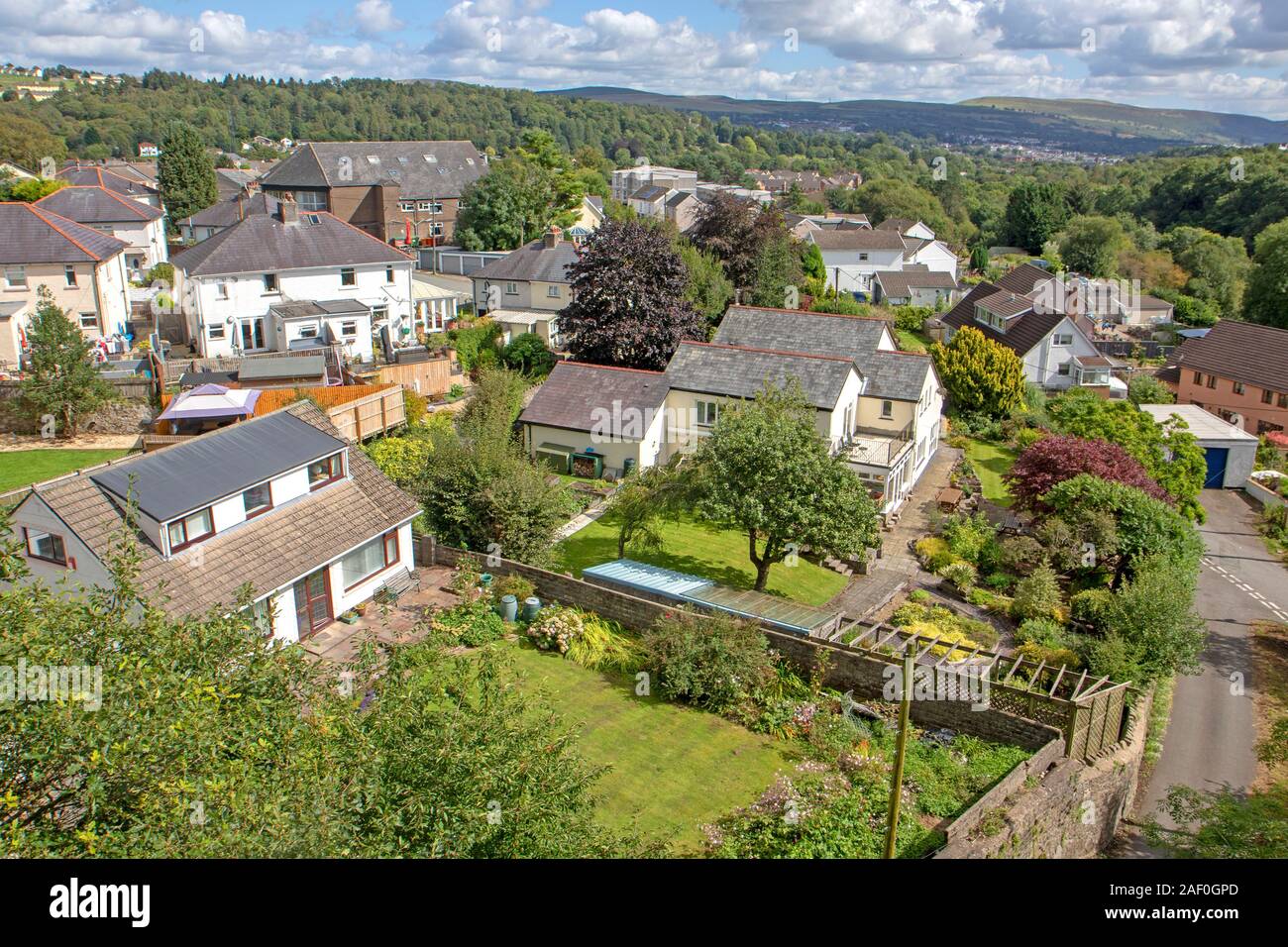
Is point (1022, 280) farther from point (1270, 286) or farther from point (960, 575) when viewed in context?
point (960, 575)

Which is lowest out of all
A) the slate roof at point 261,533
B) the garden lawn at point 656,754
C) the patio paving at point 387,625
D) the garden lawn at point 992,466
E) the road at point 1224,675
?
the road at point 1224,675

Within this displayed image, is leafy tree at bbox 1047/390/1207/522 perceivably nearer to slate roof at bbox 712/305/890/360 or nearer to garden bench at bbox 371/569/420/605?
slate roof at bbox 712/305/890/360

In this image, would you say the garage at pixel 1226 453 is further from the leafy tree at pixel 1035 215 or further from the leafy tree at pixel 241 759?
the leafy tree at pixel 1035 215

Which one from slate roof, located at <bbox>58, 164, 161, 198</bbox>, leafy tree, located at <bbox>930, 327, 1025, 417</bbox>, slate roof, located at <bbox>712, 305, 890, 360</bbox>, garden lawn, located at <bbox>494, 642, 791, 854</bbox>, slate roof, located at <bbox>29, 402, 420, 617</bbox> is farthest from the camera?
slate roof, located at <bbox>58, 164, 161, 198</bbox>

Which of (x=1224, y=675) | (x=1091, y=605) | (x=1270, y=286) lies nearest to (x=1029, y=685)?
(x=1091, y=605)

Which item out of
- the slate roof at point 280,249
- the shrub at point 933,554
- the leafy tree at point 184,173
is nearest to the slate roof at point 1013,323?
the shrub at point 933,554

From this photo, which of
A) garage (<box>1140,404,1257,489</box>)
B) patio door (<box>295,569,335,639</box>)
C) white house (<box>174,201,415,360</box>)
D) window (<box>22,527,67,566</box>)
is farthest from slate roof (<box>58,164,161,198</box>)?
garage (<box>1140,404,1257,489</box>)
